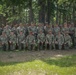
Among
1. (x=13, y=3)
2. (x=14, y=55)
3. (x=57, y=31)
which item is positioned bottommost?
(x=14, y=55)

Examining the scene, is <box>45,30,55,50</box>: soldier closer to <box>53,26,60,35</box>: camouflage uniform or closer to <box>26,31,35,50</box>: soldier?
<box>53,26,60,35</box>: camouflage uniform

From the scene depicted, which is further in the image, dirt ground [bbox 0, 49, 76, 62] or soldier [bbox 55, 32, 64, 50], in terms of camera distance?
soldier [bbox 55, 32, 64, 50]

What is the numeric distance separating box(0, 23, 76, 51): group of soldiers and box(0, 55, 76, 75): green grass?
13.8ft

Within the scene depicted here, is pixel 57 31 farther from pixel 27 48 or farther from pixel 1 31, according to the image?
pixel 1 31

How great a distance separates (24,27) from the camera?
1745 cm

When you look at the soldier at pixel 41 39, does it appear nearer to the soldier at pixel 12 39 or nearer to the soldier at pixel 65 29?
the soldier at pixel 65 29

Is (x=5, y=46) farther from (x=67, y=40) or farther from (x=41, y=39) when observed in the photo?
(x=67, y=40)

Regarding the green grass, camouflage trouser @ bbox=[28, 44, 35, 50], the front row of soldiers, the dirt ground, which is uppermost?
the front row of soldiers

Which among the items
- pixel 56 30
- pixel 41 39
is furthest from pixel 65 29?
pixel 41 39

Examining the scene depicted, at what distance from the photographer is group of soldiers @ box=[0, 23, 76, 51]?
1683 centimetres

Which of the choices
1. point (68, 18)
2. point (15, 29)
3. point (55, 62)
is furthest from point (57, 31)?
point (68, 18)

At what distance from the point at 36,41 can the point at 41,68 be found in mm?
5926

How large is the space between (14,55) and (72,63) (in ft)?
13.4

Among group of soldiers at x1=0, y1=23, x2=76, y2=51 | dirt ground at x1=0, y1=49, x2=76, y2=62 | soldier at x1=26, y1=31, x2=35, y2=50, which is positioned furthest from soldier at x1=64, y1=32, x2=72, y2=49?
soldier at x1=26, y1=31, x2=35, y2=50
